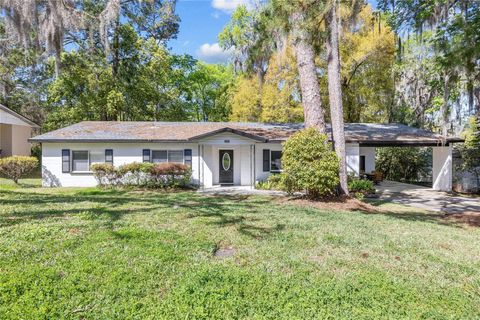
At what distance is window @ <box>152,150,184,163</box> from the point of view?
15.0 meters

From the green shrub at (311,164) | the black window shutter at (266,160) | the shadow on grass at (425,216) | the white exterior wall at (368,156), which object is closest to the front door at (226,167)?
the black window shutter at (266,160)

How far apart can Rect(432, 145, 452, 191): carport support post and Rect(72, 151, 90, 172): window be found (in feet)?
56.6

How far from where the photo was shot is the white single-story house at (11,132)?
19.5 metres

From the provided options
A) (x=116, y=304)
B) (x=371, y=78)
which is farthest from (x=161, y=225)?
(x=371, y=78)

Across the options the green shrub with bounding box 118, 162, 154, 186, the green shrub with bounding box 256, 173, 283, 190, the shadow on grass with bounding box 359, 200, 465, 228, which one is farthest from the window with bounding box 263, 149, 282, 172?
the shadow on grass with bounding box 359, 200, 465, 228

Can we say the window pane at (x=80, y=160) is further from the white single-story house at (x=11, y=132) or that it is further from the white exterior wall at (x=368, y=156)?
the white exterior wall at (x=368, y=156)

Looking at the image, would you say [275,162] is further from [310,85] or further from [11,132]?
[11,132]

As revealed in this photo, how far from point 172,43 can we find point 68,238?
24.8 meters

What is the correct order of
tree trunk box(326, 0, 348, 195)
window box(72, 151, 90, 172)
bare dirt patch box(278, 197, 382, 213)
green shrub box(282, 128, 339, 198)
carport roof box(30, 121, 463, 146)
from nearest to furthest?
1. bare dirt patch box(278, 197, 382, 213)
2. green shrub box(282, 128, 339, 198)
3. tree trunk box(326, 0, 348, 195)
4. carport roof box(30, 121, 463, 146)
5. window box(72, 151, 90, 172)

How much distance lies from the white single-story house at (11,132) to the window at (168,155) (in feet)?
37.7

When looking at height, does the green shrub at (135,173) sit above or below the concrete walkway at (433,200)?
above

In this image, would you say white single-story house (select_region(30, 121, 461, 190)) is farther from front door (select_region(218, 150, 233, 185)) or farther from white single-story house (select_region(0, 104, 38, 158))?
white single-story house (select_region(0, 104, 38, 158))

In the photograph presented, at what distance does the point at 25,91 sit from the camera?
949 inches

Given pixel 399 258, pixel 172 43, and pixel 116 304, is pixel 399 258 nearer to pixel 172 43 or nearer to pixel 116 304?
pixel 116 304
